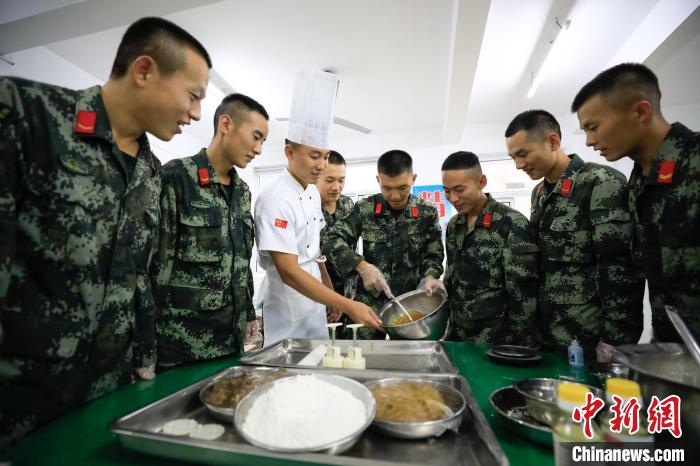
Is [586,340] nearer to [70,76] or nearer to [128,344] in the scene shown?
[128,344]

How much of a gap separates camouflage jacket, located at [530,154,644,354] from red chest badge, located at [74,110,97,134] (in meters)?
2.27

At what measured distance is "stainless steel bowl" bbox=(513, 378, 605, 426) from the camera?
0.88m

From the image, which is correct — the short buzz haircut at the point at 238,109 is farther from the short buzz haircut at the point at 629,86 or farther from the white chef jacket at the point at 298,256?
the short buzz haircut at the point at 629,86

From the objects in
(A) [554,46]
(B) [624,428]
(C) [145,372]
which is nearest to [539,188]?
(B) [624,428]

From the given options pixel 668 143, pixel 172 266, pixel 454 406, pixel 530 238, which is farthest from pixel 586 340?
pixel 172 266

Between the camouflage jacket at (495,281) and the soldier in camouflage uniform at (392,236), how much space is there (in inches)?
10.2

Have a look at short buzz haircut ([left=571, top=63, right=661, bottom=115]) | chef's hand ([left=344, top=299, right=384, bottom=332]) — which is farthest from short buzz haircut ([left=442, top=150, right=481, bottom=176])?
chef's hand ([left=344, top=299, right=384, bottom=332])

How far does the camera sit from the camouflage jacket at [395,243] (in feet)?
8.76

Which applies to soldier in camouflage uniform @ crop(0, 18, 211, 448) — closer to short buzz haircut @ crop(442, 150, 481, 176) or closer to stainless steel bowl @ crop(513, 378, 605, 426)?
stainless steel bowl @ crop(513, 378, 605, 426)

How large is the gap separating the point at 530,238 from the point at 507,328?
629mm

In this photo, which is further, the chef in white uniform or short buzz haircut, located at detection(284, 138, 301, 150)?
short buzz haircut, located at detection(284, 138, 301, 150)

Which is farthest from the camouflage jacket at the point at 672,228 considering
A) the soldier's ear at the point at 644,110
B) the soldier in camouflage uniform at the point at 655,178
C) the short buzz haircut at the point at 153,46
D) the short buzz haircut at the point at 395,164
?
the short buzz haircut at the point at 153,46

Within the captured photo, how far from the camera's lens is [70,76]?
4.35 m

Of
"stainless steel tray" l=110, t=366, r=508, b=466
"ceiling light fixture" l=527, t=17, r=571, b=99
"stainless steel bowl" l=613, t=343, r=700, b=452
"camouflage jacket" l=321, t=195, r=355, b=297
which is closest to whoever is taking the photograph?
"stainless steel bowl" l=613, t=343, r=700, b=452
